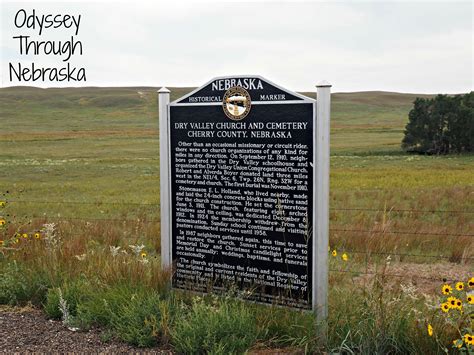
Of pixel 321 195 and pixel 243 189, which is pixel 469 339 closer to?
pixel 321 195

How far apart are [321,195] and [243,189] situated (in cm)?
93

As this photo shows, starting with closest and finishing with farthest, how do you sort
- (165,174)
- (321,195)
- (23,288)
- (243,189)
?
(321,195) < (243,189) < (23,288) < (165,174)


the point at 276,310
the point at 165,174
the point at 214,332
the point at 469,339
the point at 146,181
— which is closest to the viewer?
the point at 469,339

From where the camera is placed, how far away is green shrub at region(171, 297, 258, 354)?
17.6ft

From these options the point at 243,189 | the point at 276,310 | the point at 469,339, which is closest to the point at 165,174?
the point at 243,189

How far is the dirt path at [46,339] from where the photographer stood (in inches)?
225

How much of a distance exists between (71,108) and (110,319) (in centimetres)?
14165

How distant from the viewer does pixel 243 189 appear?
6.55 meters

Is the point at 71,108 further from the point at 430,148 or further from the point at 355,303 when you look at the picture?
the point at 355,303

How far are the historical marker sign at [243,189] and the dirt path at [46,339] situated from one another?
1.24 meters

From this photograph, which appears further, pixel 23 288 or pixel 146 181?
pixel 146 181

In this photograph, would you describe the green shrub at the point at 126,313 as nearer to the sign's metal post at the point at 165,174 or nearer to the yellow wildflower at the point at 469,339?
the sign's metal post at the point at 165,174

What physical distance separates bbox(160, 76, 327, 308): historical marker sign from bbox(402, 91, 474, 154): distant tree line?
4675cm

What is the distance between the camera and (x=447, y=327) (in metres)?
5.24
